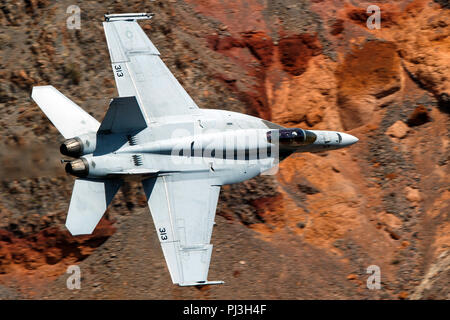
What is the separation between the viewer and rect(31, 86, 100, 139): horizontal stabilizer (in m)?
24.1

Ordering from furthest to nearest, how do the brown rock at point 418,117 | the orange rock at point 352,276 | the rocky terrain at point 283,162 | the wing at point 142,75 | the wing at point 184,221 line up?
1. the brown rock at point 418,117
2. the orange rock at point 352,276
3. the rocky terrain at point 283,162
4. the wing at point 142,75
5. the wing at point 184,221

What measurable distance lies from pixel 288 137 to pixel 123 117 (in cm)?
565

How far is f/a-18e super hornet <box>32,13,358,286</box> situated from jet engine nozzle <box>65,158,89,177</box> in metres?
0.03

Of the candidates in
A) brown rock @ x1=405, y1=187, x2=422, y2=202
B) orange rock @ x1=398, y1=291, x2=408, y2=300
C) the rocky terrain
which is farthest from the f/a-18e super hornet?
orange rock @ x1=398, y1=291, x2=408, y2=300

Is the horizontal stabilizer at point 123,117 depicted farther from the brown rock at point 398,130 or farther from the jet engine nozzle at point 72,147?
the brown rock at point 398,130

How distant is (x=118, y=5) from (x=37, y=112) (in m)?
5.69

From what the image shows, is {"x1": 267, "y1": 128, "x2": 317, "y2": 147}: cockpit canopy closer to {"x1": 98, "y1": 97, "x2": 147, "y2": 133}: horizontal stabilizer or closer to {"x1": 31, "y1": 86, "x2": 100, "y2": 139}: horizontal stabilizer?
{"x1": 98, "y1": 97, "x2": 147, "y2": 133}: horizontal stabilizer

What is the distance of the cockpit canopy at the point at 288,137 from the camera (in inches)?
1012

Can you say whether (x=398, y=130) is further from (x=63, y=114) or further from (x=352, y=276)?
(x=63, y=114)

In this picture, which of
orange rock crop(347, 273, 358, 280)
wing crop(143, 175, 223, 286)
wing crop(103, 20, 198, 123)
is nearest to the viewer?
wing crop(143, 175, 223, 286)

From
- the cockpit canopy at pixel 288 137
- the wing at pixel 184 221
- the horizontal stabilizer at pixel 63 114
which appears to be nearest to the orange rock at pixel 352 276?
the cockpit canopy at pixel 288 137

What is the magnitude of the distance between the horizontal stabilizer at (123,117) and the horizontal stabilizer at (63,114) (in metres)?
0.65

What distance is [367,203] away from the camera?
1190 inches

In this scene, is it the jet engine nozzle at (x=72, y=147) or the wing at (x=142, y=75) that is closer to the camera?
the jet engine nozzle at (x=72, y=147)
